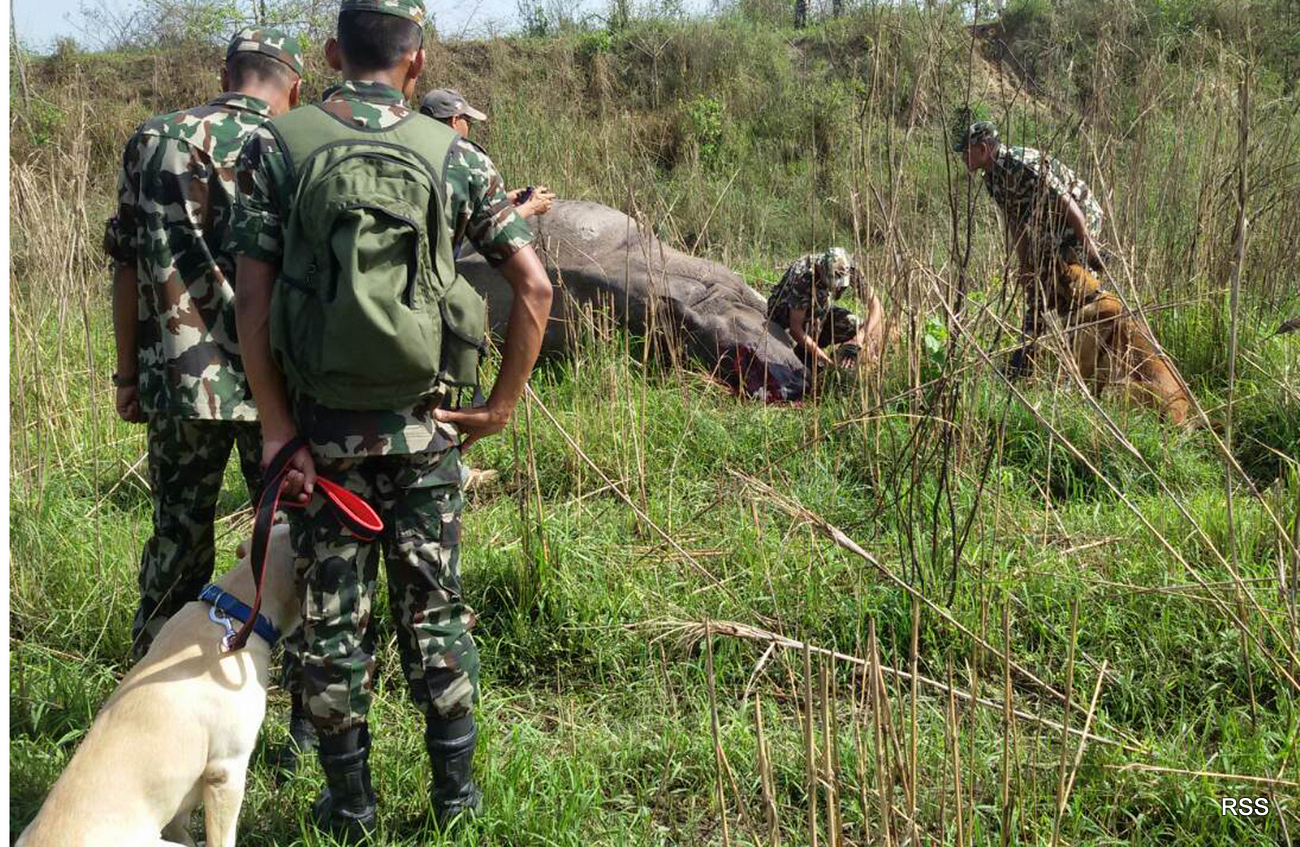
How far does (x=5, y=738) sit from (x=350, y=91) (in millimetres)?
1287

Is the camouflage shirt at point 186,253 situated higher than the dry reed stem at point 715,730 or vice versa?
the camouflage shirt at point 186,253

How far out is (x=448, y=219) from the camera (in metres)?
2.12

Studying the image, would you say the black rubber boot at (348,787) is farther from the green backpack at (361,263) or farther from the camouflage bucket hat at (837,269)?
the camouflage bucket hat at (837,269)

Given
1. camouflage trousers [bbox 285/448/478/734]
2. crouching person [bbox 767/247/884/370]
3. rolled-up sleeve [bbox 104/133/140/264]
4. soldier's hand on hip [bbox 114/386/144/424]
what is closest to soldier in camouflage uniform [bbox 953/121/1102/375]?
crouching person [bbox 767/247/884/370]

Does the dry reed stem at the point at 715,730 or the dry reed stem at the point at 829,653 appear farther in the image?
the dry reed stem at the point at 829,653

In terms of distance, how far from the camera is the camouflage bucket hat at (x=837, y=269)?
521 centimetres

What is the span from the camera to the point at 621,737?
277cm

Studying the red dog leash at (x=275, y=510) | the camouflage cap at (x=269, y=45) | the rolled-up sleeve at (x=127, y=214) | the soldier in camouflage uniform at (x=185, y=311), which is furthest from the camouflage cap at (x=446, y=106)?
the red dog leash at (x=275, y=510)

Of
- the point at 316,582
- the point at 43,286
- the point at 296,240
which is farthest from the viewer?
the point at 43,286

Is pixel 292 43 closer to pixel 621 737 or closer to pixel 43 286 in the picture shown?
pixel 621 737

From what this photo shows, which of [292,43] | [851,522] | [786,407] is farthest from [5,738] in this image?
[786,407]

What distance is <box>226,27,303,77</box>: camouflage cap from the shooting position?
107 inches

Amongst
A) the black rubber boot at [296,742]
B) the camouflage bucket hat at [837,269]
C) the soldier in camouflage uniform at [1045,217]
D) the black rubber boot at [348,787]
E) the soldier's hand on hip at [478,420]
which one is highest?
the soldier in camouflage uniform at [1045,217]

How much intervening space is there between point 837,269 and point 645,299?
3.24 ft
